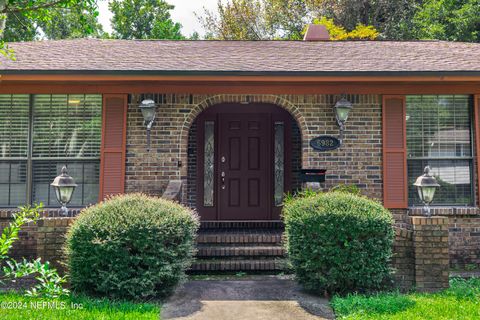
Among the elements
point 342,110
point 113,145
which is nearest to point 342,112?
point 342,110

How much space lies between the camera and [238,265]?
5.89 metres

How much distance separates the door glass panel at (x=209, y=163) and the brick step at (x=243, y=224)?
2.01 feet

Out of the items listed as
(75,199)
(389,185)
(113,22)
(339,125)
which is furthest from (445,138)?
(113,22)

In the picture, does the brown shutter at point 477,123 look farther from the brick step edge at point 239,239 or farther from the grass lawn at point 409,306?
the brick step edge at point 239,239

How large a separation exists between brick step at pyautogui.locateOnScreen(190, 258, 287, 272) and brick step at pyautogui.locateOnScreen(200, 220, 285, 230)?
1689 mm

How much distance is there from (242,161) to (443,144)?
3851mm

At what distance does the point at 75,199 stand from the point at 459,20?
702 inches

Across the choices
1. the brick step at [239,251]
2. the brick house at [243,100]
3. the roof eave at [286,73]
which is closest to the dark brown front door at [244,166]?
the brick house at [243,100]

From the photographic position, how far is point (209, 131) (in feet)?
27.8

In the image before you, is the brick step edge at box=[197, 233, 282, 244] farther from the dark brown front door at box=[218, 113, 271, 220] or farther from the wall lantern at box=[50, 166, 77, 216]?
the wall lantern at box=[50, 166, 77, 216]

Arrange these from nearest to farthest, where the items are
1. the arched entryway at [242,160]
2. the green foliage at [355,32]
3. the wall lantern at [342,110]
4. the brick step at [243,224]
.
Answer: the wall lantern at [342,110], the brick step at [243,224], the arched entryway at [242,160], the green foliage at [355,32]

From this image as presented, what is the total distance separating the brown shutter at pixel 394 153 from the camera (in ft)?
22.2

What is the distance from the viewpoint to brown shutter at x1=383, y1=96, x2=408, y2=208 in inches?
267

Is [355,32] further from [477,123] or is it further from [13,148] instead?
[13,148]
